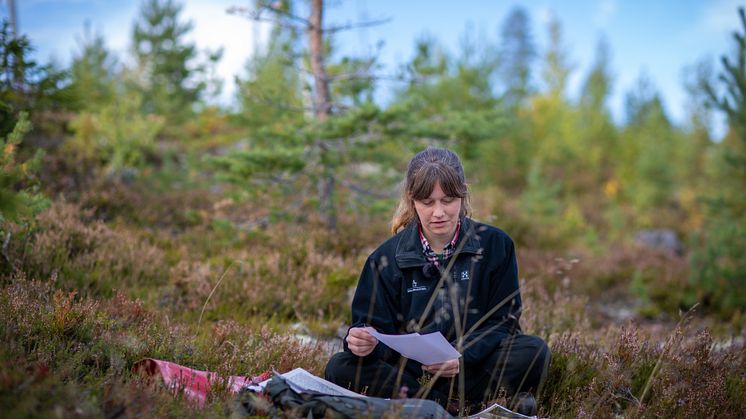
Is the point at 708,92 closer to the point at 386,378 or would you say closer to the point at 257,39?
the point at 386,378

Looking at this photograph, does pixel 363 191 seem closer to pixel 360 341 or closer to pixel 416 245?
pixel 416 245

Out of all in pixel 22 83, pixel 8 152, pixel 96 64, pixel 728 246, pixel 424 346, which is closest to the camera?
pixel 424 346

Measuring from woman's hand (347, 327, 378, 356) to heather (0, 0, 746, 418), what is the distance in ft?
2.10

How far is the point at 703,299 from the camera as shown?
8.48 metres

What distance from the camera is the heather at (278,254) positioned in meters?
3.15

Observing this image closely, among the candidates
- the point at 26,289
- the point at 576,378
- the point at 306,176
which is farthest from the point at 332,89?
the point at 576,378

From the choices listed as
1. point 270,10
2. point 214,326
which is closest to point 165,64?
point 270,10

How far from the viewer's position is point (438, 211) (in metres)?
3.15

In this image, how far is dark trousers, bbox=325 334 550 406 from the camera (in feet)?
10.3

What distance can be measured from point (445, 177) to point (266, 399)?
151 centimetres

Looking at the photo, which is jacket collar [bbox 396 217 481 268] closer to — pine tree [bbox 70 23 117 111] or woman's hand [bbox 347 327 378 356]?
woman's hand [bbox 347 327 378 356]

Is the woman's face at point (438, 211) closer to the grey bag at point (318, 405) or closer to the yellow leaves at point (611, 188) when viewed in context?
the grey bag at point (318, 405)

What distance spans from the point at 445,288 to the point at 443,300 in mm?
87

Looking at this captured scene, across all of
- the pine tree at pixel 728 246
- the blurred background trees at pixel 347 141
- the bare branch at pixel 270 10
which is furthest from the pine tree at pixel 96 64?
the pine tree at pixel 728 246
